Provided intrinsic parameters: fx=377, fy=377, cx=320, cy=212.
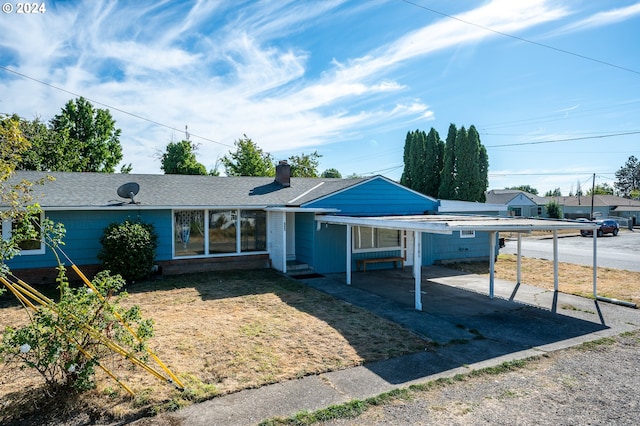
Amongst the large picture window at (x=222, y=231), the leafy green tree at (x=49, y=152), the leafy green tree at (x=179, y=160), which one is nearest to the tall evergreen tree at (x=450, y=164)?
the leafy green tree at (x=179, y=160)

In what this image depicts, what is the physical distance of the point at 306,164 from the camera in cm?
4281

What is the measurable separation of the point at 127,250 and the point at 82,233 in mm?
1746

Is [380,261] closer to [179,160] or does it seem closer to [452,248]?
[452,248]

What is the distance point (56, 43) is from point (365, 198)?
11652 mm

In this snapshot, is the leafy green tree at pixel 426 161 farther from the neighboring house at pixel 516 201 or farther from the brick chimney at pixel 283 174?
the brick chimney at pixel 283 174

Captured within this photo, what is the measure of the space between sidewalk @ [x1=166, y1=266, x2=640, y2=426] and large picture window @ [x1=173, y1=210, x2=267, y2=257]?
10.1 feet

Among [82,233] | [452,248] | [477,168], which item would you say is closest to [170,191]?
[82,233]

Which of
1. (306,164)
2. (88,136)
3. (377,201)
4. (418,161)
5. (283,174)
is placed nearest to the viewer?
(377,201)

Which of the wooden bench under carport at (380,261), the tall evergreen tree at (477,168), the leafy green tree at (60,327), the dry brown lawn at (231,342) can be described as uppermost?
the tall evergreen tree at (477,168)

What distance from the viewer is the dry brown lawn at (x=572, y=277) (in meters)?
11.1

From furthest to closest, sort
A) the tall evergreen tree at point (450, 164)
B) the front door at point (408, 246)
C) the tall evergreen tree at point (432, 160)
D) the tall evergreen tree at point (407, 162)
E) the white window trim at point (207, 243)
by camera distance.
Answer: the tall evergreen tree at point (407, 162) → the tall evergreen tree at point (432, 160) → the tall evergreen tree at point (450, 164) → the front door at point (408, 246) → the white window trim at point (207, 243)

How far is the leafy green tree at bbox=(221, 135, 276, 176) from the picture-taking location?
3494 centimetres

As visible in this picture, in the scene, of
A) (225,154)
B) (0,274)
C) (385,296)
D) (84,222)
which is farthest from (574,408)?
(225,154)

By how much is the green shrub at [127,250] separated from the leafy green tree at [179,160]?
69.7 ft
